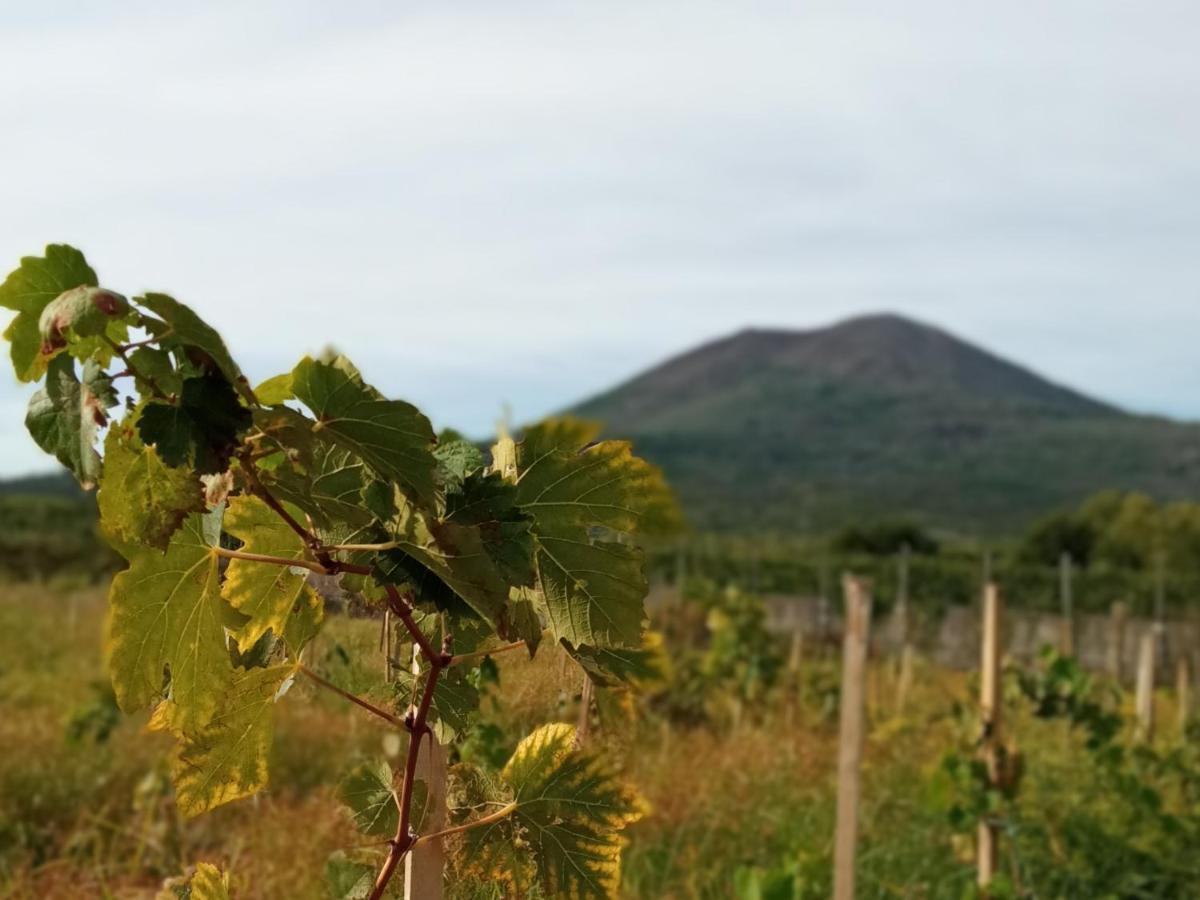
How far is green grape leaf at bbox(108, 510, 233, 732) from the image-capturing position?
1.11 metres

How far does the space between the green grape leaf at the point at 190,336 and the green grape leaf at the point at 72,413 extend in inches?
2.1

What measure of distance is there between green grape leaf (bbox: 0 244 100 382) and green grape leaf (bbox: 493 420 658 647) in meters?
0.38

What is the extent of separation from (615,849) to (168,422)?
2.09 feet

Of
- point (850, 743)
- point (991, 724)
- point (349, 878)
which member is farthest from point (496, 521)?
point (991, 724)

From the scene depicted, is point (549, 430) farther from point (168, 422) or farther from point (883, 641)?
point (883, 641)

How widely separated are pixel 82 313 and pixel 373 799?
2.28 ft

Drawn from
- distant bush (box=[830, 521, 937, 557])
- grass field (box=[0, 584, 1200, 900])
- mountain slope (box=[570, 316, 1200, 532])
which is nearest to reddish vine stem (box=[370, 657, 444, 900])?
grass field (box=[0, 584, 1200, 900])

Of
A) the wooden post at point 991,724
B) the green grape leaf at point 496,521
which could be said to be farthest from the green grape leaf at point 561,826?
the wooden post at point 991,724

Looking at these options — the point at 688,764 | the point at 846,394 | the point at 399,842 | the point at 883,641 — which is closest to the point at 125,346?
the point at 399,842

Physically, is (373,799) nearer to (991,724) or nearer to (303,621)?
(303,621)

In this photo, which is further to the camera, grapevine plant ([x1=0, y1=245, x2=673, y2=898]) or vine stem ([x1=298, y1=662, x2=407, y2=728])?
vine stem ([x1=298, y1=662, x2=407, y2=728])

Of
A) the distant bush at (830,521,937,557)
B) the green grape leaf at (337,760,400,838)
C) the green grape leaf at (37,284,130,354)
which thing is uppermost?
the green grape leaf at (37,284,130,354)

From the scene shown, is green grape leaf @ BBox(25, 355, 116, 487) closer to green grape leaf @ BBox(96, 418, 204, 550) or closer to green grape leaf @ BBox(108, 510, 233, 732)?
green grape leaf @ BBox(96, 418, 204, 550)

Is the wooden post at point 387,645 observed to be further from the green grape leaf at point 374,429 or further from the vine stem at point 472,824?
the green grape leaf at point 374,429
